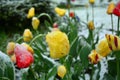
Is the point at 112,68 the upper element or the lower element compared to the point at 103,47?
lower

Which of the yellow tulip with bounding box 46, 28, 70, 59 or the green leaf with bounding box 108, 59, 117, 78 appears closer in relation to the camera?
the yellow tulip with bounding box 46, 28, 70, 59

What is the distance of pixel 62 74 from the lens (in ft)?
5.87

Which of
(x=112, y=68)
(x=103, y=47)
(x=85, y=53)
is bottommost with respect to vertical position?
(x=112, y=68)

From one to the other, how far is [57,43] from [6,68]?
40 centimetres

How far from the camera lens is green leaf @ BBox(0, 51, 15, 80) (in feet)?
6.13

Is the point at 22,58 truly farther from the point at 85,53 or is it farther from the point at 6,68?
the point at 85,53

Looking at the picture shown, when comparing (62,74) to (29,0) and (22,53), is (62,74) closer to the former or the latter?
(22,53)

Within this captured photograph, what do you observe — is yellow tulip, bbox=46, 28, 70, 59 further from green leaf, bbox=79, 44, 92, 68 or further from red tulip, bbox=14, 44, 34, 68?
green leaf, bbox=79, 44, 92, 68

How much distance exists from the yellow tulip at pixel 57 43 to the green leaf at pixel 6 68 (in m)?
0.33

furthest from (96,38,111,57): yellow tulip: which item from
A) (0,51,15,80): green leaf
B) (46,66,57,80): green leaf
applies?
(0,51,15,80): green leaf

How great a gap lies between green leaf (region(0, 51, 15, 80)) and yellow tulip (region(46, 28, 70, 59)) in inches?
13.1

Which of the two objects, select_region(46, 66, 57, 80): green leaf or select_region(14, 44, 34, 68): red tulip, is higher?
select_region(14, 44, 34, 68): red tulip

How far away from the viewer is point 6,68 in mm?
1875

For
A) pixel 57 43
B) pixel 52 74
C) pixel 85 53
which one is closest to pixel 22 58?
pixel 57 43
